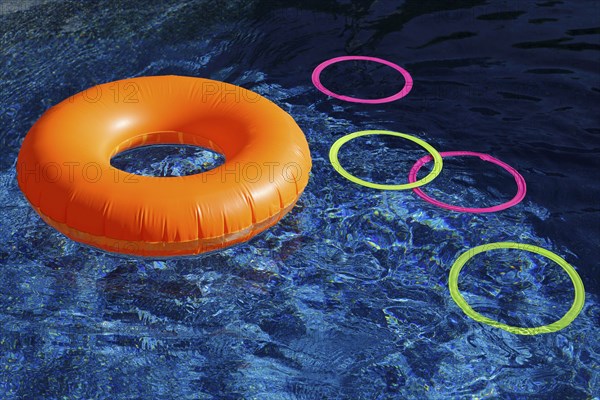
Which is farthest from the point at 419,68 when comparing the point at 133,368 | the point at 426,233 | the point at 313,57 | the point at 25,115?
the point at 133,368

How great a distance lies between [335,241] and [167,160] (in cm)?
120

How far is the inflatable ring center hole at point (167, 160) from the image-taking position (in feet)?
14.7

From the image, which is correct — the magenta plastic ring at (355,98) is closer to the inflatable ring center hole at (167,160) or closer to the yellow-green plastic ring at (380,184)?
the yellow-green plastic ring at (380,184)

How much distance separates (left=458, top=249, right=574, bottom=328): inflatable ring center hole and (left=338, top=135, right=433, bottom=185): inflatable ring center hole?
0.80 m

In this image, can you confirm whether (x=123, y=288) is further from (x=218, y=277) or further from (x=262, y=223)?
(x=262, y=223)

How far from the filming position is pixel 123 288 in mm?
3723

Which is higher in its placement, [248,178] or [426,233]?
[248,178]

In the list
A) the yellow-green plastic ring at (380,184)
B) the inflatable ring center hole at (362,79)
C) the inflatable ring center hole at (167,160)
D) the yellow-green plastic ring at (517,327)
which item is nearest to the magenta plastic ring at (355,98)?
the inflatable ring center hole at (362,79)

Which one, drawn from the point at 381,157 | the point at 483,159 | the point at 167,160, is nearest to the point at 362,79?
the point at 381,157

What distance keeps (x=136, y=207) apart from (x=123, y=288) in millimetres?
500

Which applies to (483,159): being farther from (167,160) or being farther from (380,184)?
(167,160)

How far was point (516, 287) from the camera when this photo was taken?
383cm

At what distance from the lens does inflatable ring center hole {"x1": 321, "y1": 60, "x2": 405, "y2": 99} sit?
5.39 meters

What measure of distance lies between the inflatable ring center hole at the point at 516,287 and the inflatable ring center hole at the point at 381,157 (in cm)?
80
